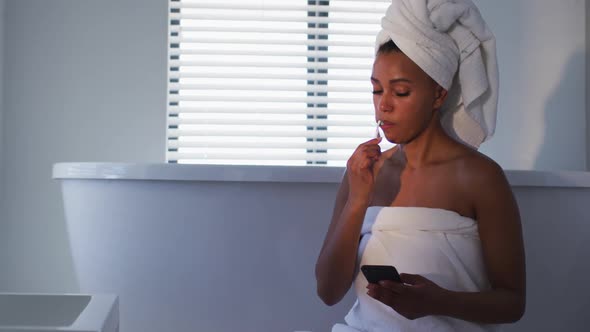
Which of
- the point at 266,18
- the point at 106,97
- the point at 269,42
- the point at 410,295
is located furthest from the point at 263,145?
the point at 410,295

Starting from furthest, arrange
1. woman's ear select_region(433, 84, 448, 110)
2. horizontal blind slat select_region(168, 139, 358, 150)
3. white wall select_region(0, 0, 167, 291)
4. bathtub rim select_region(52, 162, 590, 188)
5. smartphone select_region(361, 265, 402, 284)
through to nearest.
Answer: horizontal blind slat select_region(168, 139, 358, 150)
white wall select_region(0, 0, 167, 291)
bathtub rim select_region(52, 162, 590, 188)
woman's ear select_region(433, 84, 448, 110)
smartphone select_region(361, 265, 402, 284)

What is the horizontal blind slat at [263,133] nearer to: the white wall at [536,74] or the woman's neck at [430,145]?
the white wall at [536,74]

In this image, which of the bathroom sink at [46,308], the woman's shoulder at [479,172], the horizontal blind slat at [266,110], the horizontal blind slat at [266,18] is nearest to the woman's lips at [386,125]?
the woman's shoulder at [479,172]

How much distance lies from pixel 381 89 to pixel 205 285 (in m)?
0.79

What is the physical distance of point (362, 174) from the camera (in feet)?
3.47

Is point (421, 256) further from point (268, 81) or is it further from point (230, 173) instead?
point (268, 81)

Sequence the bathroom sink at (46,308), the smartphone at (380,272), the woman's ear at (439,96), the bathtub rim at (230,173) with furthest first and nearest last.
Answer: the bathtub rim at (230,173), the woman's ear at (439,96), the smartphone at (380,272), the bathroom sink at (46,308)

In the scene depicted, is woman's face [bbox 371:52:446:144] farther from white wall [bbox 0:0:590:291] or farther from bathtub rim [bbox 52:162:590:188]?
white wall [bbox 0:0:590:291]

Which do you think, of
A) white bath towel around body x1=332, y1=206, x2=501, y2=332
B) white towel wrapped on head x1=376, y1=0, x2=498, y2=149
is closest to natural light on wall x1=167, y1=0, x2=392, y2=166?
white towel wrapped on head x1=376, y1=0, x2=498, y2=149

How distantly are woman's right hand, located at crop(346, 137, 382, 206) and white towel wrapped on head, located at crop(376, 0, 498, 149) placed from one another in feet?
0.52

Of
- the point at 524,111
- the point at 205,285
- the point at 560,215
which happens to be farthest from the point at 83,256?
the point at 524,111

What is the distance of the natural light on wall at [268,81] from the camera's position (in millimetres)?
2779

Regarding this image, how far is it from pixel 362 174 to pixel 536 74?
5.85 ft

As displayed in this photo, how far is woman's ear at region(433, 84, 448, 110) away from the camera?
3.67 feet
